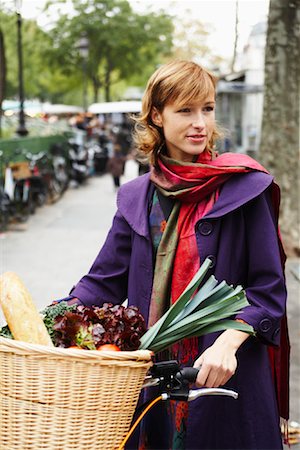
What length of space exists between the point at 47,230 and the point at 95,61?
32076 mm

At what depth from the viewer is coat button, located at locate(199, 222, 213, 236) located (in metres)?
2.38

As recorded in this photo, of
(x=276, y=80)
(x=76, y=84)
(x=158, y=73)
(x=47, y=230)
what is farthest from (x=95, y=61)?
(x=158, y=73)

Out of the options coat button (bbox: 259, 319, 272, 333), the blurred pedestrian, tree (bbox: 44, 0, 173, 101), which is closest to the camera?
coat button (bbox: 259, 319, 272, 333)

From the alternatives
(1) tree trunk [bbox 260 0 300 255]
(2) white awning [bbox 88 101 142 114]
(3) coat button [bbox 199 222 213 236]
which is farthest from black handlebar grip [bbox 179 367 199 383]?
(2) white awning [bbox 88 101 142 114]

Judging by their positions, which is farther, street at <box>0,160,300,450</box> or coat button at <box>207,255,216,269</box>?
street at <box>0,160,300,450</box>

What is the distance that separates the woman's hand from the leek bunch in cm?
16

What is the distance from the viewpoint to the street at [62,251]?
25.2ft

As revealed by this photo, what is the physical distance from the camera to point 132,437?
254 cm

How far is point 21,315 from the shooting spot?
181 cm

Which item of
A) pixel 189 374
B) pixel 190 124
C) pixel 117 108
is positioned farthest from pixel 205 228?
pixel 117 108

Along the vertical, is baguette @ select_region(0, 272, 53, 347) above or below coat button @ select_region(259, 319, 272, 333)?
above

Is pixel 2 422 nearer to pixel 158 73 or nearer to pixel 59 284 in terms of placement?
pixel 158 73

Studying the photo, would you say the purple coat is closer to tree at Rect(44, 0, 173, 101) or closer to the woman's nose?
the woman's nose

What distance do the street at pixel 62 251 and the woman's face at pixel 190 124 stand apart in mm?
2550
